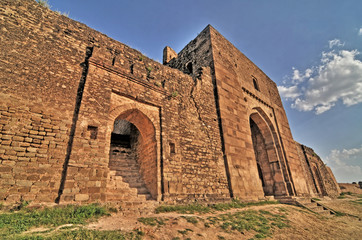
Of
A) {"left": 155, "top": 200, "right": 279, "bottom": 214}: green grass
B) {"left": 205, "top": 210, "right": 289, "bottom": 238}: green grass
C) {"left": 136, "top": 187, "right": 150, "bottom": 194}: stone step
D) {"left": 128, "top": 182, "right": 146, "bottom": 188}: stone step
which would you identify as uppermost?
{"left": 128, "top": 182, "right": 146, "bottom": 188}: stone step

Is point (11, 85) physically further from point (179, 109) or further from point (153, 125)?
point (179, 109)

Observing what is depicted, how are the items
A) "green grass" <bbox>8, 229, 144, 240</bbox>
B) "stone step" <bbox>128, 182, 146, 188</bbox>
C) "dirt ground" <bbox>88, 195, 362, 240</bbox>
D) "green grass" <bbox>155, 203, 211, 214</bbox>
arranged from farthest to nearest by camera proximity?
"stone step" <bbox>128, 182, 146, 188</bbox>
"green grass" <bbox>155, 203, 211, 214</bbox>
"dirt ground" <bbox>88, 195, 362, 240</bbox>
"green grass" <bbox>8, 229, 144, 240</bbox>

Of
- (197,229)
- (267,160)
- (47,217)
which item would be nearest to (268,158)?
(267,160)

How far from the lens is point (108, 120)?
573 centimetres

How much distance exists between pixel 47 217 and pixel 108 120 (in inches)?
113

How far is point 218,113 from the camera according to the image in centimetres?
934

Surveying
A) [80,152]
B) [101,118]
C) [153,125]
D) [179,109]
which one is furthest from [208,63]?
[80,152]

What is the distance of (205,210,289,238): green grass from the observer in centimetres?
474

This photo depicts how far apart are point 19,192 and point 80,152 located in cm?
139

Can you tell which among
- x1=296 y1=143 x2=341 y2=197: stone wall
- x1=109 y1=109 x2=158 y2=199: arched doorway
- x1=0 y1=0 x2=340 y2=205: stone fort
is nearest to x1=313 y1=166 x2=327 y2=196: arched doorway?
x1=296 y1=143 x2=341 y2=197: stone wall

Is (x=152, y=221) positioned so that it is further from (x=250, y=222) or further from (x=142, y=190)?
(x=250, y=222)

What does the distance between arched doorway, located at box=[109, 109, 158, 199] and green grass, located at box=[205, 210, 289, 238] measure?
2.11 m

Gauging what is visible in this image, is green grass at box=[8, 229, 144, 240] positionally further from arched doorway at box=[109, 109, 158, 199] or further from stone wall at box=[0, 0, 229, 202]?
arched doorway at box=[109, 109, 158, 199]

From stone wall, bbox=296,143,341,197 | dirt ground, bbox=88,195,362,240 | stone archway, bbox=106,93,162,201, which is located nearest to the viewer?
dirt ground, bbox=88,195,362,240
